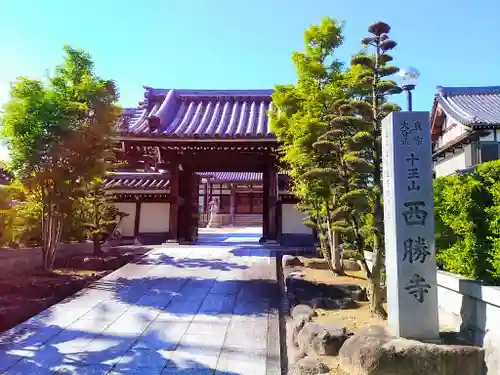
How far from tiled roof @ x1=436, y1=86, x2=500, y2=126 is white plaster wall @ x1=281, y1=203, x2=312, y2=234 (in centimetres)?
789

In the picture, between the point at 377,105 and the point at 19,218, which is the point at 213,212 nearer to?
the point at 19,218

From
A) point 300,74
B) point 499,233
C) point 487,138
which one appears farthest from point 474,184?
point 487,138

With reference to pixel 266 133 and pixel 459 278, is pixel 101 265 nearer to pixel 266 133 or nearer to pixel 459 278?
pixel 266 133

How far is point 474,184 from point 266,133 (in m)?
8.45

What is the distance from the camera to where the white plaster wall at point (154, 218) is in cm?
1500

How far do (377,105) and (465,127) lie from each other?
507 inches

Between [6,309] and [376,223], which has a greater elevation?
[376,223]

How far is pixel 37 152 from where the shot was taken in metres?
7.46

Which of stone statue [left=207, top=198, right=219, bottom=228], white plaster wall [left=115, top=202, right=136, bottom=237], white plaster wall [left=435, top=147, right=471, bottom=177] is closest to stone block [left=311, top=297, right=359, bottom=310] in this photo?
white plaster wall [left=115, top=202, right=136, bottom=237]

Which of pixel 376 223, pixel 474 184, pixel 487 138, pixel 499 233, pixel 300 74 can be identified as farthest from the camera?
pixel 487 138

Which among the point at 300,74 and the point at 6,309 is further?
the point at 300,74

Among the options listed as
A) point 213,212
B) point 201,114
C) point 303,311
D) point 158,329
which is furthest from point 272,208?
point 213,212

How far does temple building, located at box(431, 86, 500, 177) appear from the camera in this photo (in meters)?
15.5

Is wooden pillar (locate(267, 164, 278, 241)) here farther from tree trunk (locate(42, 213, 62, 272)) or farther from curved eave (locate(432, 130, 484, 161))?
curved eave (locate(432, 130, 484, 161))
